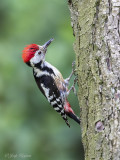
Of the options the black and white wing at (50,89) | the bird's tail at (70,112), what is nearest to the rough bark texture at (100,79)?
the bird's tail at (70,112)

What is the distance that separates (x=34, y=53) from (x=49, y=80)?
38 centimetres

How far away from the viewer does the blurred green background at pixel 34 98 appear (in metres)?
4.97

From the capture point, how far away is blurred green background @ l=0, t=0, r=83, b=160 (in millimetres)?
4969

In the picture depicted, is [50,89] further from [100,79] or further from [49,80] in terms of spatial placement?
[100,79]

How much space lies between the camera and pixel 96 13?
3271mm

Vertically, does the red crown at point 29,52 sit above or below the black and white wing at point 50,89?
above

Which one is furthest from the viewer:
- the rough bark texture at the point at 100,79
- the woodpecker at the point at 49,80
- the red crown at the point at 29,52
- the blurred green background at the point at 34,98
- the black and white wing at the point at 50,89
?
the blurred green background at the point at 34,98

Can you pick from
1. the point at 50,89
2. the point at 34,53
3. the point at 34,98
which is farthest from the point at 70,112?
the point at 34,53

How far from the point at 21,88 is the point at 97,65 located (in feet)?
7.13

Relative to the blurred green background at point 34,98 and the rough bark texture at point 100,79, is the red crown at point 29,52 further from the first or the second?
the rough bark texture at point 100,79

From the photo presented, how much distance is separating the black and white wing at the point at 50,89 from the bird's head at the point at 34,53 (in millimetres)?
211

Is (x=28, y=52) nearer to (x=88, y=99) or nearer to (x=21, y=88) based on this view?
(x=21, y=88)

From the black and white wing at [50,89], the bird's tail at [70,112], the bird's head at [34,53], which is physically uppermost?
the bird's head at [34,53]

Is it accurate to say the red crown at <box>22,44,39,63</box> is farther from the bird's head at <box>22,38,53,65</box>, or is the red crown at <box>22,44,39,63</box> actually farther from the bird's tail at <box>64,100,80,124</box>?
the bird's tail at <box>64,100,80,124</box>
